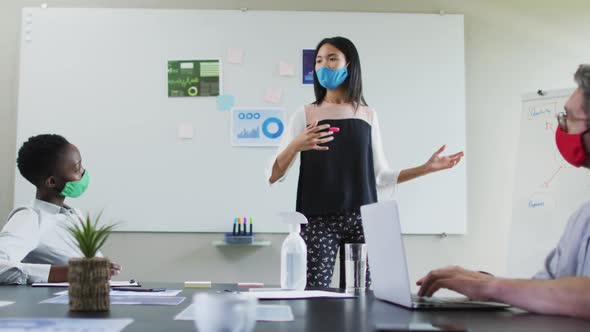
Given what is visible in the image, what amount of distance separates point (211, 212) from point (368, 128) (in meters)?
1.46

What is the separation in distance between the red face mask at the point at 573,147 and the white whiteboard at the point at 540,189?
1.60 metres

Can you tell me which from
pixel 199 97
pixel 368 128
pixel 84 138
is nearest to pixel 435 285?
pixel 368 128

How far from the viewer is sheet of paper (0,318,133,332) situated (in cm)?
77

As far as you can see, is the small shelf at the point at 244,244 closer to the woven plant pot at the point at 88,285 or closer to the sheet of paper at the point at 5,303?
the sheet of paper at the point at 5,303

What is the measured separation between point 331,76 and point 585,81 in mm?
1009

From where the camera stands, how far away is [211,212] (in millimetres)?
3238

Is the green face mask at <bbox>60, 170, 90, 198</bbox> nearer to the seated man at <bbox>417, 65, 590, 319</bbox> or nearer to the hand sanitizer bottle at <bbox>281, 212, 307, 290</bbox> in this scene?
the hand sanitizer bottle at <bbox>281, 212, 307, 290</bbox>

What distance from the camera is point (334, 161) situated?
198cm

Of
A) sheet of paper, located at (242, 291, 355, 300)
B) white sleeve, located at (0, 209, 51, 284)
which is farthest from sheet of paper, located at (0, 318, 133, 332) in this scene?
white sleeve, located at (0, 209, 51, 284)

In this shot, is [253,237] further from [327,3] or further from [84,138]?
[327,3]

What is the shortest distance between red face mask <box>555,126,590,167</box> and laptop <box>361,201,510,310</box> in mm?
379

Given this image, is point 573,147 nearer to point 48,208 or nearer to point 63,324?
point 63,324

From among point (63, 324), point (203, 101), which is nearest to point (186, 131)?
point (203, 101)

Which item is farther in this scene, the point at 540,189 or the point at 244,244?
the point at 244,244
